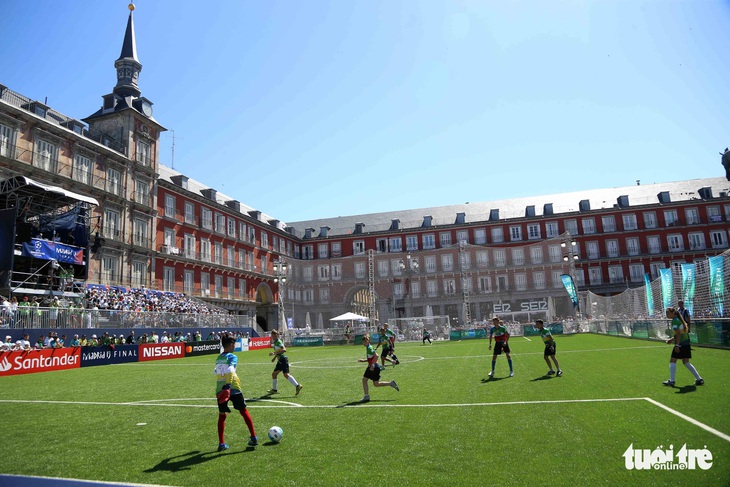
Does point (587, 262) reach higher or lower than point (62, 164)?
lower

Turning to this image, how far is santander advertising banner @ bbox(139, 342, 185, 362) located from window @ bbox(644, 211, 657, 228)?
5839cm

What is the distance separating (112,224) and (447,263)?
107 ft

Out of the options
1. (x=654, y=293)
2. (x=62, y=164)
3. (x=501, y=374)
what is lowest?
(x=501, y=374)

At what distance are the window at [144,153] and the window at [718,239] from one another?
217 feet

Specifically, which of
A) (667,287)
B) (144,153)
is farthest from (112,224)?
(667,287)

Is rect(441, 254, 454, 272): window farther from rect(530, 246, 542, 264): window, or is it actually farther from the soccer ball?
the soccer ball

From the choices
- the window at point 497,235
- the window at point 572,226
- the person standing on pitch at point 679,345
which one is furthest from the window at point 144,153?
the window at point 572,226

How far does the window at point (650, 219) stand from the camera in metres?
60.9

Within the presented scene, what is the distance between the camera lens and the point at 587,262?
6122 centimetres

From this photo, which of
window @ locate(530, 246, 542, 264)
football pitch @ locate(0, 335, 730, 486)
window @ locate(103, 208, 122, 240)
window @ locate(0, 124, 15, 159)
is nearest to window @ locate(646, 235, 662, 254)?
window @ locate(530, 246, 542, 264)

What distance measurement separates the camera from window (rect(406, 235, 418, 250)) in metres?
67.7

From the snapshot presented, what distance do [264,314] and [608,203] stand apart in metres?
49.2

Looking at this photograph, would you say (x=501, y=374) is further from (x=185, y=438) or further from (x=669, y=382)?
(x=185, y=438)

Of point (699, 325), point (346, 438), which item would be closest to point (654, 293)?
point (699, 325)
